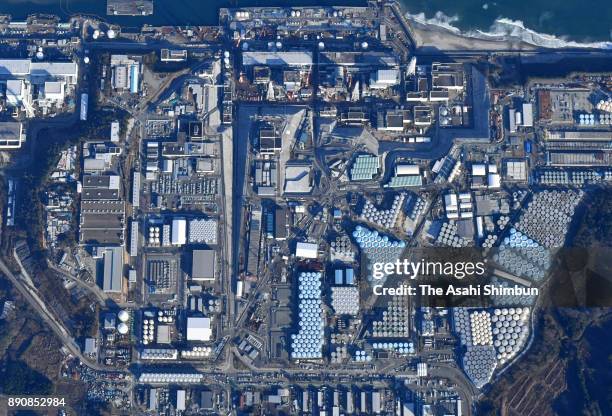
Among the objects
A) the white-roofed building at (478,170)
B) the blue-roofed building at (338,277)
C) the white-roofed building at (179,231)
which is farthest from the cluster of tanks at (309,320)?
the white-roofed building at (478,170)

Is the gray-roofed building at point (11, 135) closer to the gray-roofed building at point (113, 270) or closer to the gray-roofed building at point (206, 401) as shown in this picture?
the gray-roofed building at point (113, 270)

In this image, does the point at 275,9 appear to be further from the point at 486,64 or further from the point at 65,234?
the point at 65,234

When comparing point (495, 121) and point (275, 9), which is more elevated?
point (275, 9)

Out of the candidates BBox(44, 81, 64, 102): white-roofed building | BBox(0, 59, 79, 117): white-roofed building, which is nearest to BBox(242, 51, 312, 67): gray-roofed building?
BBox(0, 59, 79, 117): white-roofed building

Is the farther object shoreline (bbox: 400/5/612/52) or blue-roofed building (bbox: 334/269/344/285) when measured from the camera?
shoreline (bbox: 400/5/612/52)

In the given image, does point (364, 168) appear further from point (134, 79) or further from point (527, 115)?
point (134, 79)

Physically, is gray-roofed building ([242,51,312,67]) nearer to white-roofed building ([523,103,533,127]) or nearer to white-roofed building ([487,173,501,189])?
white-roofed building ([487,173,501,189])

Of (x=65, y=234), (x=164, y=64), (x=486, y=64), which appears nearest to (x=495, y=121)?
(x=486, y=64)
